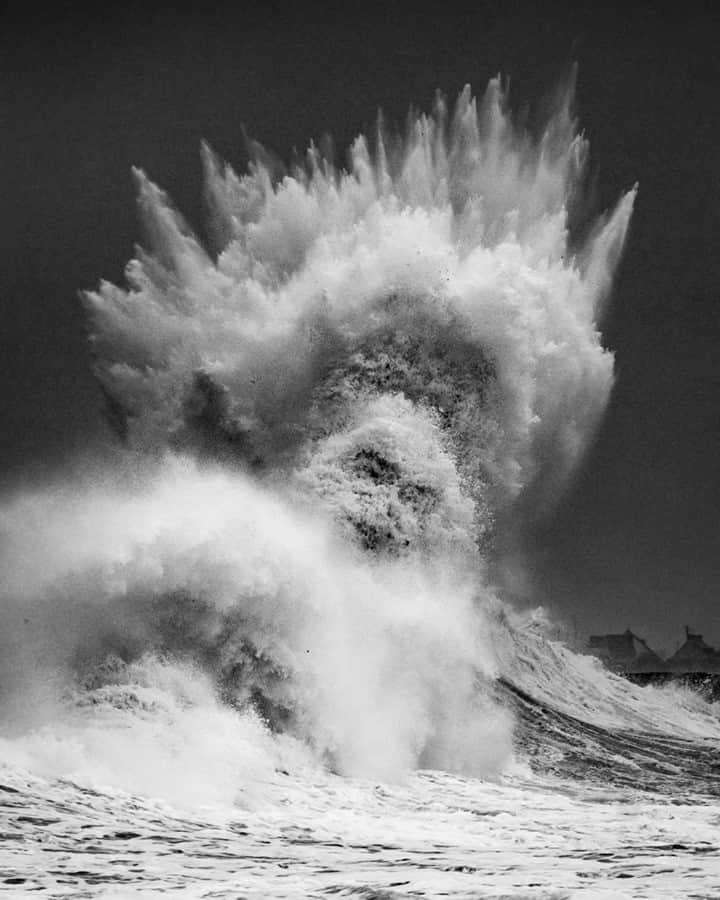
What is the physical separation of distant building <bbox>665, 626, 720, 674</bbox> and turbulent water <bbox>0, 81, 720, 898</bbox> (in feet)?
377

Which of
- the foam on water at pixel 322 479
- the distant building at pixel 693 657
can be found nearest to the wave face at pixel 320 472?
the foam on water at pixel 322 479

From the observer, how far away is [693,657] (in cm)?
14138

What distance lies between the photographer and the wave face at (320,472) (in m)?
14.8

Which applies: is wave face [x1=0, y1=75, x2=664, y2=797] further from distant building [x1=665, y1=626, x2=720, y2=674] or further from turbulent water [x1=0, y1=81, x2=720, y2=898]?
distant building [x1=665, y1=626, x2=720, y2=674]

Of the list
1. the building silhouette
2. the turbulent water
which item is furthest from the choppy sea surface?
the building silhouette

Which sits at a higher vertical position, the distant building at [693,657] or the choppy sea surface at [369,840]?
the distant building at [693,657]

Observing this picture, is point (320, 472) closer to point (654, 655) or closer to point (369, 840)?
point (369, 840)

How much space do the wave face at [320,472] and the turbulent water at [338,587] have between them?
64mm

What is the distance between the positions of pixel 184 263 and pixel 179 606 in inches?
422

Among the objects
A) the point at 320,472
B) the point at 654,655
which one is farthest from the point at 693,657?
the point at 320,472

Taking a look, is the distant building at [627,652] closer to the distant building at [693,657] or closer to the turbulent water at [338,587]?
the distant building at [693,657]

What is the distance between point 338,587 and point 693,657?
450ft

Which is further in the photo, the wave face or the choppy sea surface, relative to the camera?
the wave face

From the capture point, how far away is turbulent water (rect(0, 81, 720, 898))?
977 centimetres
